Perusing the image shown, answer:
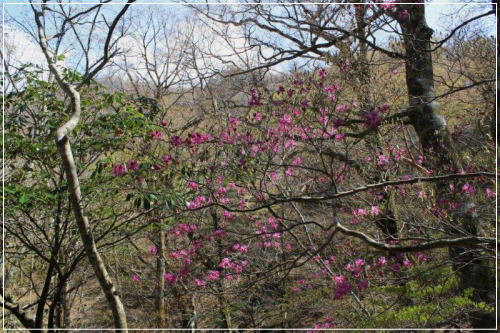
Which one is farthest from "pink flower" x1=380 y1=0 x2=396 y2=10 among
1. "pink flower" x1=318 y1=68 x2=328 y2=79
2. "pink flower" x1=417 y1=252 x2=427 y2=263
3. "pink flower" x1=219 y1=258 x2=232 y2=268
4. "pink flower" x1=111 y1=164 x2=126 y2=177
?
"pink flower" x1=219 y1=258 x2=232 y2=268

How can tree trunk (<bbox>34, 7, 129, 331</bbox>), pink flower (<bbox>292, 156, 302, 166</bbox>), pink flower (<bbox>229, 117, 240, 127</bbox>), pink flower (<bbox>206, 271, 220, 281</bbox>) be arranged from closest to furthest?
1. tree trunk (<bbox>34, 7, 129, 331</bbox>)
2. pink flower (<bbox>229, 117, 240, 127</bbox>)
3. pink flower (<bbox>292, 156, 302, 166</bbox>)
4. pink flower (<bbox>206, 271, 220, 281</bbox>)

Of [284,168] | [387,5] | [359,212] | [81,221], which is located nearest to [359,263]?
[359,212]

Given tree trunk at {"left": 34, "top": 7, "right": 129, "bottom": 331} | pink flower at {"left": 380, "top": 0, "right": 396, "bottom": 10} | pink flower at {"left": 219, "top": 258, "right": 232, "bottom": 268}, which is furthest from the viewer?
pink flower at {"left": 219, "top": 258, "right": 232, "bottom": 268}

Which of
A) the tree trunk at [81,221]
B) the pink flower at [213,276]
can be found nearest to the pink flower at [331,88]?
the tree trunk at [81,221]

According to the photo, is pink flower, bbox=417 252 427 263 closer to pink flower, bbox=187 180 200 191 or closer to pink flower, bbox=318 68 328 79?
pink flower, bbox=318 68 328 79

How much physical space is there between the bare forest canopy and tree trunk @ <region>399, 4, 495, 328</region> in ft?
0.04

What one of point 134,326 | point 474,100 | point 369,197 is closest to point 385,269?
point 369,197

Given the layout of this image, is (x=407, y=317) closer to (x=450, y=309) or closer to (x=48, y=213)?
(x=450, y=309)

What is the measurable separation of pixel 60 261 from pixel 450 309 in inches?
83.4

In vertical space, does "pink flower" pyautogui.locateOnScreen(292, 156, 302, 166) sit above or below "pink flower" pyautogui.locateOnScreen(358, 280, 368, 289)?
above

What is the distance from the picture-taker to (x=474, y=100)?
11.1 ft

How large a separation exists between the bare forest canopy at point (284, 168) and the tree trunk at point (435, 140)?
0.01 meters

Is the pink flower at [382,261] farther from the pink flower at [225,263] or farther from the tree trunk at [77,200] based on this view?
the tree trunk at [77,200]

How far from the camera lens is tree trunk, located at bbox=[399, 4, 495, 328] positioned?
7.97 feet
